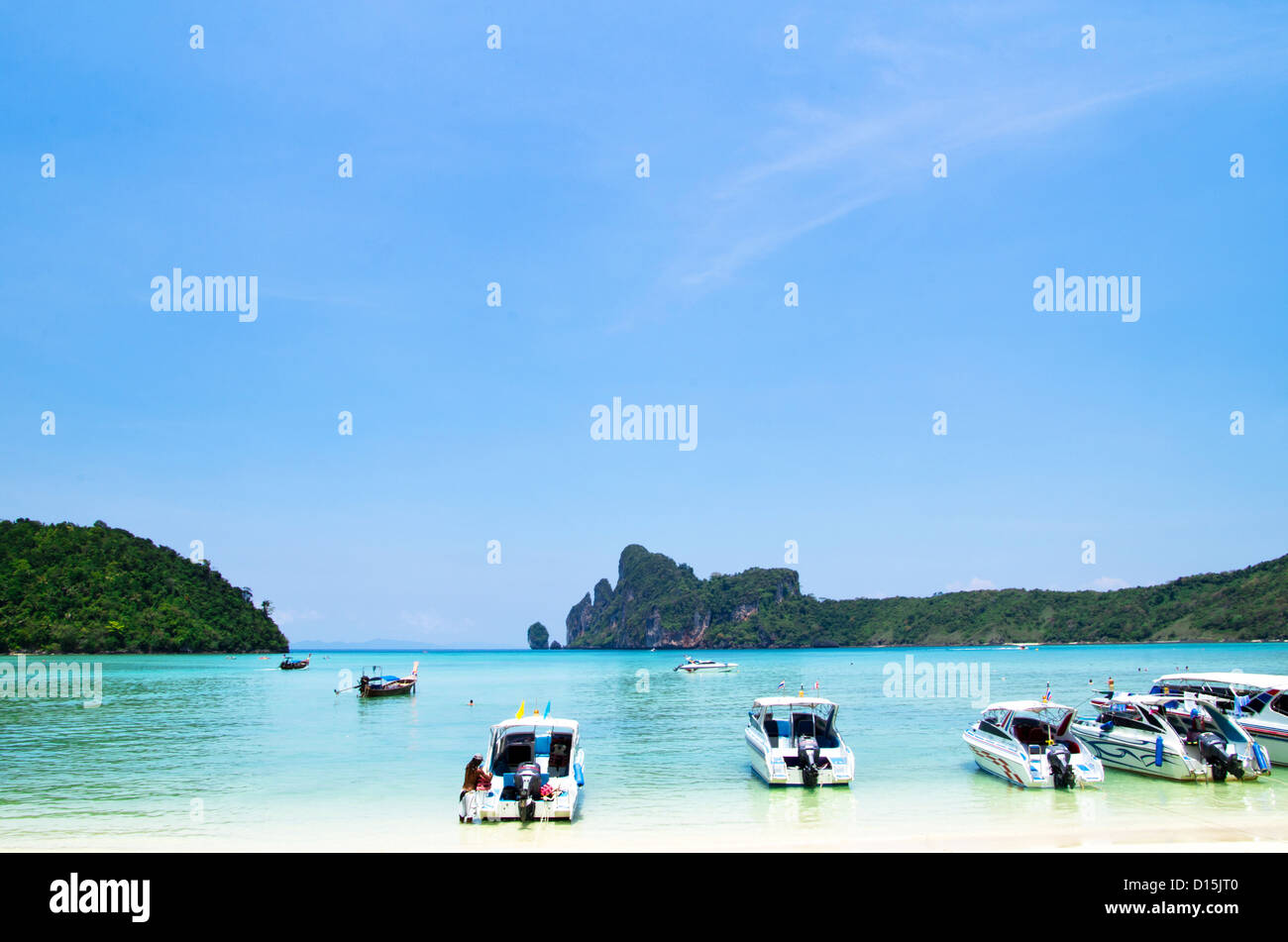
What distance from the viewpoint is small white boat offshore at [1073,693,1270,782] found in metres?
22.8

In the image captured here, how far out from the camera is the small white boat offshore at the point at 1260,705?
81.6ft

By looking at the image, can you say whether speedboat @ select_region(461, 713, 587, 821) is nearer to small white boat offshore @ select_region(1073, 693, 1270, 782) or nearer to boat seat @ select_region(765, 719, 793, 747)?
boat seat @ select_region(765, 719, 793, 747)

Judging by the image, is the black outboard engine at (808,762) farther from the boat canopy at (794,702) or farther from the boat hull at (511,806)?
the boat hull at (511,806)

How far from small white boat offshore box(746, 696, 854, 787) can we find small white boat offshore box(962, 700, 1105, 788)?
13.5 feet

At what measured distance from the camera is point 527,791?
18.2 metres

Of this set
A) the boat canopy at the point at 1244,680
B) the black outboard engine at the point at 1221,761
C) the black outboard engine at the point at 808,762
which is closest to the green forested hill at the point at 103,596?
the black outboard engine at the point at 808,762

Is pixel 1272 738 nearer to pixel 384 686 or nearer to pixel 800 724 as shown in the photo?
pixel 800 724

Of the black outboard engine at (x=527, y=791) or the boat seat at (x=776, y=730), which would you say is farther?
the boat seat at (x=776, y=730)

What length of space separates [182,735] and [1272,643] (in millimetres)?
155573

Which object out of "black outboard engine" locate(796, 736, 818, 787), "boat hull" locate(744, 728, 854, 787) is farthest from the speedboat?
"black outboard engine" locate(796, 736, 818, 787)
